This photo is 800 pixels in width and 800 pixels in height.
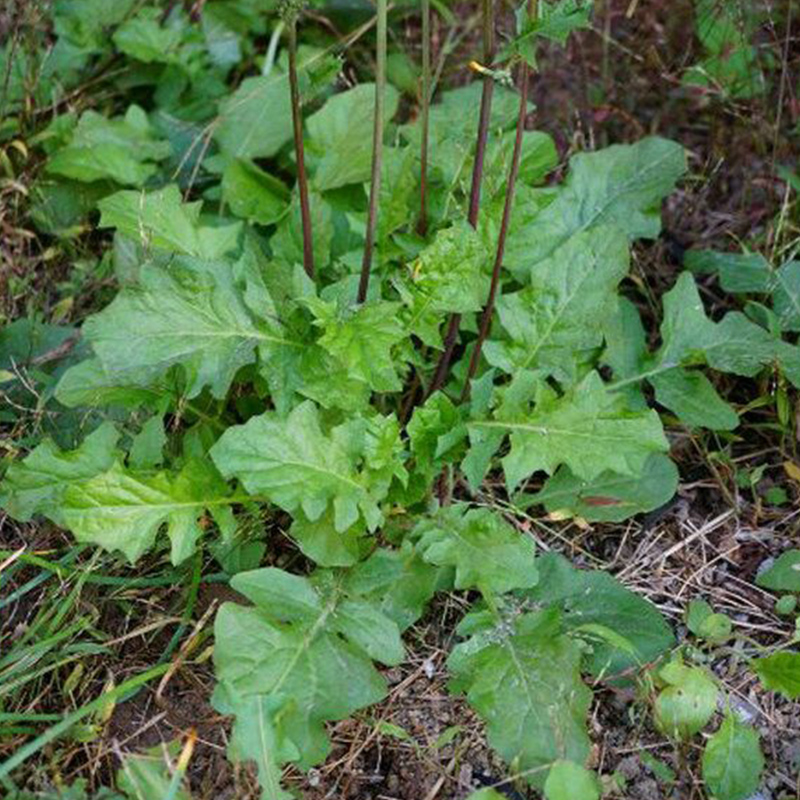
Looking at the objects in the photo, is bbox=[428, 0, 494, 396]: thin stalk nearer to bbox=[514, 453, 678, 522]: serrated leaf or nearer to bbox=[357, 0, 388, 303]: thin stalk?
bbox=[357, 0, 388, 303]: thin stalk

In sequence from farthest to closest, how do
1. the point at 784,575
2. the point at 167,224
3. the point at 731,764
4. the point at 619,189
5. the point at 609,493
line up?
1. the point at 619,189
2. the point at 167,224
3. the point at 609,493
4. the point at 784,575
5. the point at 731,764

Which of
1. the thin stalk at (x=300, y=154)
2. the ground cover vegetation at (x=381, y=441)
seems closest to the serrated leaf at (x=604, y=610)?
the ground cover vegetation at (x=381, y=441)

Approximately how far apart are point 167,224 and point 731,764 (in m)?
1.50

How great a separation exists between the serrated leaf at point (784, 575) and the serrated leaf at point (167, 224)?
49.3 inches

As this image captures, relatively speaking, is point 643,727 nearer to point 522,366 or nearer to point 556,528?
point 556,528

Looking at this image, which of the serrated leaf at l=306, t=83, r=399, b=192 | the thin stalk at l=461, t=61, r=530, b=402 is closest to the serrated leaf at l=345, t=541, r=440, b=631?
the thin stalk at l=461, t=61, r=530, b=402

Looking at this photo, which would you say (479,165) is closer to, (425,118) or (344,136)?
(425,118)

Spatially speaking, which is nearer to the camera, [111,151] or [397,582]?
[397,582]

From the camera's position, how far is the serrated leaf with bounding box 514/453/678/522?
8.23ft

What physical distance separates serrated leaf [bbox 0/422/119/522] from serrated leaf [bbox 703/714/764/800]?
1.17 metres

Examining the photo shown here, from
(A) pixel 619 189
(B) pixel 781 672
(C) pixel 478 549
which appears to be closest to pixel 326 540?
(C) pixel 478 549

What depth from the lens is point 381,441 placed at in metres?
2.32

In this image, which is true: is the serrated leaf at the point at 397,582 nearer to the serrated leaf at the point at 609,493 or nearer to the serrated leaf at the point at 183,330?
the serrated leaf at the point at 609,493

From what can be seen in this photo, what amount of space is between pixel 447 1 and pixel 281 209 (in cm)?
88
